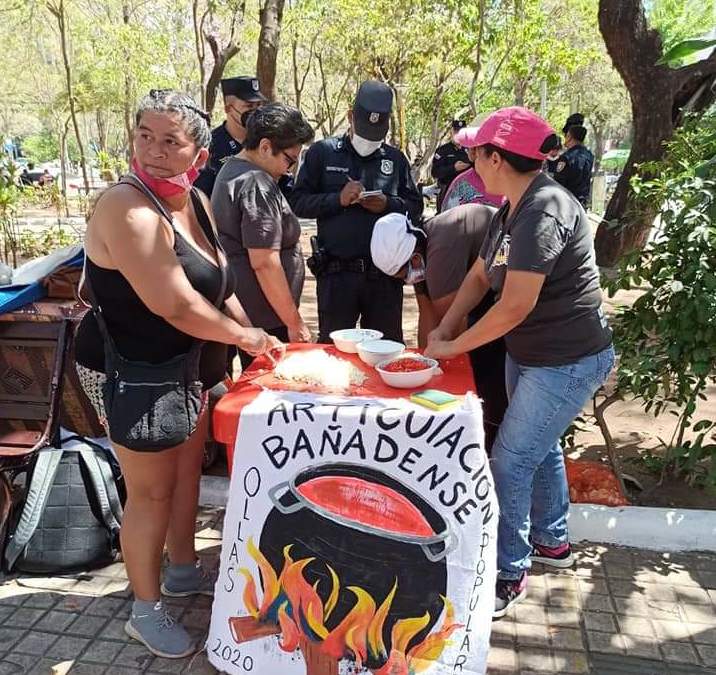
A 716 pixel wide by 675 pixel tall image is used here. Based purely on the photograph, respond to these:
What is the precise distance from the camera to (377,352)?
2.42 m

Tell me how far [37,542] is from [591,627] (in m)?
2.16

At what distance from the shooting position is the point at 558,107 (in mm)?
33969

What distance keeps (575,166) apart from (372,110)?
18.3 ft

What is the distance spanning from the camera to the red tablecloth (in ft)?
6.81

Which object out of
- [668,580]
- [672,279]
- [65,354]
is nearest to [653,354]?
[672,279]

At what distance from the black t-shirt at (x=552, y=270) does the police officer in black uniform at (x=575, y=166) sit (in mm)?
6371

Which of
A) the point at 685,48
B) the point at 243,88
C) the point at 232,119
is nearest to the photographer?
the point at 685,48

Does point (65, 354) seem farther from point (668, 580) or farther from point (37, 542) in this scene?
point (668, 580)

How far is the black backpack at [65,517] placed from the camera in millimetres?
2734

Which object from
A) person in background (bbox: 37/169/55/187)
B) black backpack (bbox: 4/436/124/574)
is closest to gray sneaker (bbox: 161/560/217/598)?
black backpack (bbox: 4/436/124/574)

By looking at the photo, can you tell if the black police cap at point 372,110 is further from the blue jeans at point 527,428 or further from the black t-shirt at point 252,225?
the blue jeans at point 527,428

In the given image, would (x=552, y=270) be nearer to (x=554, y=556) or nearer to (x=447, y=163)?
(x=554, y=556)

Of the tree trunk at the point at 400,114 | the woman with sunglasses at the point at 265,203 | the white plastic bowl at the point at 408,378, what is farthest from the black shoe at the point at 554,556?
the tree trunk at the point at 400,114

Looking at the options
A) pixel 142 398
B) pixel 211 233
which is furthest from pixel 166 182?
pixel 142 398
